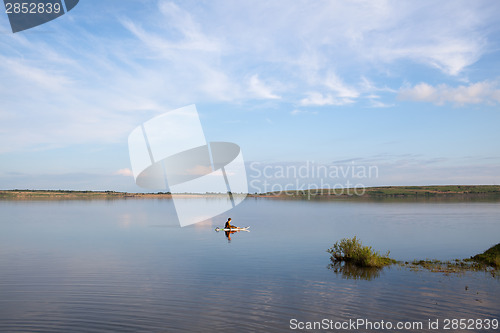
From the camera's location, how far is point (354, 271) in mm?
23703

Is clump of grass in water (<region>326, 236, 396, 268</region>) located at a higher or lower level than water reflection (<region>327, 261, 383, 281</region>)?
higher

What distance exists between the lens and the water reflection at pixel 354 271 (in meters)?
22.1

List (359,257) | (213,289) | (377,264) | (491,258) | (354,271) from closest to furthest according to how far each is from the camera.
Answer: (213,289), (354,271), (377,264), (491,258), (359,257)

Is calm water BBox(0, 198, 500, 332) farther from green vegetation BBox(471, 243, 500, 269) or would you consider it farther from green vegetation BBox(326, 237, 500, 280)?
green vegetation BBox(471, 243, 500, 269)

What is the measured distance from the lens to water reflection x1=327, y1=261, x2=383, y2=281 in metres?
22.1

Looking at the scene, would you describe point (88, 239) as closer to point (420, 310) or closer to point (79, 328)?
point (79, 328)

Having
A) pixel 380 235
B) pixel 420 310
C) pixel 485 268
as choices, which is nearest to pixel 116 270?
pixel 420 310

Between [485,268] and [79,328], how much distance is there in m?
24.1

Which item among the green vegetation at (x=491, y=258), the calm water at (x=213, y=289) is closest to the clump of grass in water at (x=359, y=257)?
the calm water at (x=213, y=289)

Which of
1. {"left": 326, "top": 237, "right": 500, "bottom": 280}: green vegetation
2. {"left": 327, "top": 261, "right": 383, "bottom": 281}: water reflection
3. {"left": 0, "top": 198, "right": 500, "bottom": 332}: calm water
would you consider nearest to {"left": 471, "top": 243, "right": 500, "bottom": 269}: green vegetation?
{"left": 326, "top": 237, "right": 500, "bottom": 280}: green vegetation

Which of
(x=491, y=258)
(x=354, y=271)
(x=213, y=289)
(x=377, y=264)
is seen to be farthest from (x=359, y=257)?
(x=213, y=289)

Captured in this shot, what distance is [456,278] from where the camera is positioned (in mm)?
21219

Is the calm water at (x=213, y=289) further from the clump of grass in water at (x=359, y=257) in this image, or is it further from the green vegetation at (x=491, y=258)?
the green vegetation at (x=491, y=258)

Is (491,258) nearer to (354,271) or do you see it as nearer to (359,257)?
(359,257)
